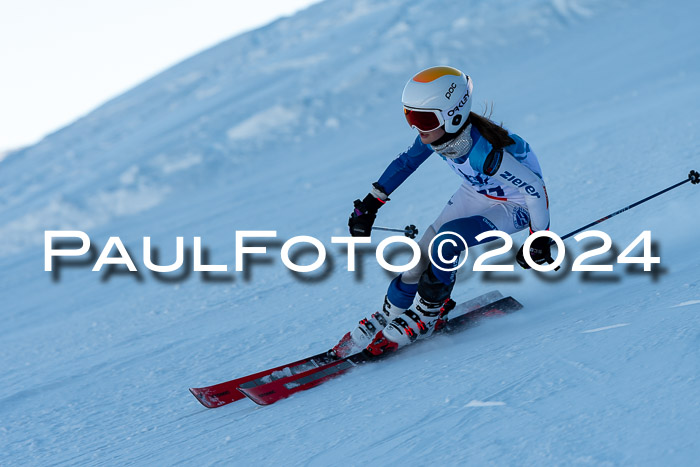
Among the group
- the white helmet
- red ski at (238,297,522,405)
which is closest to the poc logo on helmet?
the white helmet

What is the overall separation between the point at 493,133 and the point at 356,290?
2.13m

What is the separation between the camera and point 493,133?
142 inches

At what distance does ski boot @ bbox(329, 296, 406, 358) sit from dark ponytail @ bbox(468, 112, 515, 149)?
3.68ft

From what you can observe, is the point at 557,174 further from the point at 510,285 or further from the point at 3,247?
the point at 3,247

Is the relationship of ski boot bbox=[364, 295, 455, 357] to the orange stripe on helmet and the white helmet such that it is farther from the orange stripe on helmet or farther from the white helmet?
the orange stripe on helmet

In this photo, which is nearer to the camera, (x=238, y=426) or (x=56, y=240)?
(x=238, y=426)

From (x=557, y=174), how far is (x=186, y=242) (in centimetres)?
469

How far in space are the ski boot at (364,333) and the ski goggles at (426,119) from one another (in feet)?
3.57

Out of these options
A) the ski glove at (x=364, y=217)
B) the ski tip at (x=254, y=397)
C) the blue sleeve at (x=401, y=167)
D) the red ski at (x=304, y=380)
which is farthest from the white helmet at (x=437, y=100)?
the ski tip at (x=254, y=397)

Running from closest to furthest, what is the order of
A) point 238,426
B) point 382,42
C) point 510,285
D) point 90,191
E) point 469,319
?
point 238,426 → point 469,319 → point 510,285 → point 90,191 → point 382,42

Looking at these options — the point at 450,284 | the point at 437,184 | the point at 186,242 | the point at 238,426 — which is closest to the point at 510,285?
the point at 450,284

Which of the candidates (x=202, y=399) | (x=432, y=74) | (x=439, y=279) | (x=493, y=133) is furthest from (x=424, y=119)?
(x=202, y=399)

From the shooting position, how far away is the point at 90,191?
518 inches

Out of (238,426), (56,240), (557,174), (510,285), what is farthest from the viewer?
(56,240)
